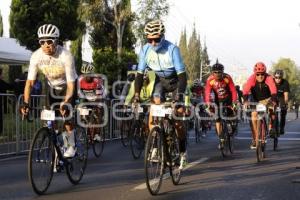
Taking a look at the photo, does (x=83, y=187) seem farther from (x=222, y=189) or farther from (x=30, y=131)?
(x=30, y=131)

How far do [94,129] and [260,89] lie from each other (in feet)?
11.1

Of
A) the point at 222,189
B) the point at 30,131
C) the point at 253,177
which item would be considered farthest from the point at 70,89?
the point at 30,131

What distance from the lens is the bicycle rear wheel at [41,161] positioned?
6.72 m

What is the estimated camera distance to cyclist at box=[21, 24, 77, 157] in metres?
7.11

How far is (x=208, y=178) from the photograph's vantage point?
8430 millimetres

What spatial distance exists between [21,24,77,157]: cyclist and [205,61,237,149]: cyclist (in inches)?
177

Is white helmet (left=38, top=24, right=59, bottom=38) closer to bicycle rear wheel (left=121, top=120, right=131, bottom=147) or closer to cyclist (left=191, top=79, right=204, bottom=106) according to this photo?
bicycle rear wheel (left=121, top=120, right=131, bottom=147)

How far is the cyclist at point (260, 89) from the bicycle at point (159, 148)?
374cm

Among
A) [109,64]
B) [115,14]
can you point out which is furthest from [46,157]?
[115,14]

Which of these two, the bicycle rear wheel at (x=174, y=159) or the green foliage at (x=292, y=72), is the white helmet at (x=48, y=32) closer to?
the bicycle rear wheel at (x=174, y=159)

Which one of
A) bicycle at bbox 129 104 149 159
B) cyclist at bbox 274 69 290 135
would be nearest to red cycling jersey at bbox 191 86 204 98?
cyclist at bbox 274 69 290 135

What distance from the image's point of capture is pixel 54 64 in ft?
23.9

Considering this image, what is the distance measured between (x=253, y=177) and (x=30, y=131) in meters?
5.67

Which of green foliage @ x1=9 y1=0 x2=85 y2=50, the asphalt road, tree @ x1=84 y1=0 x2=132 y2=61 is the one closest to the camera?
the asphalt road
